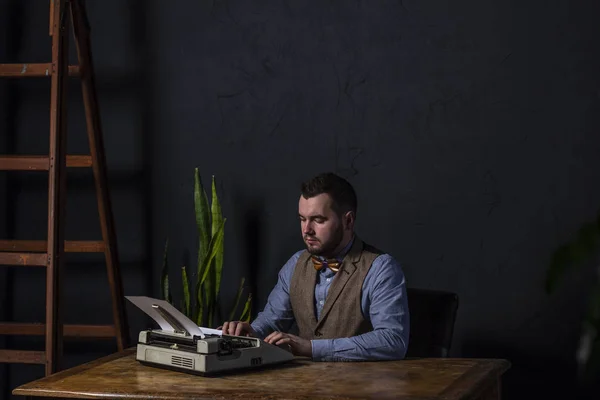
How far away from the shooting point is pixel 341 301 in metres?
3.21

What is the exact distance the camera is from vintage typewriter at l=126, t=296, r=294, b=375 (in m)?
2.55

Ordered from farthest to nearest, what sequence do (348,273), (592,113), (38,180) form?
(38,180)
(592,113)
(348,273)

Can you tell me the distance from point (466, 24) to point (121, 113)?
1730mm

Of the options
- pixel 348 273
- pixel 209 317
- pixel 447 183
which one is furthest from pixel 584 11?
pixel 209 317

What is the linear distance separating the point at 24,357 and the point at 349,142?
1714 mm

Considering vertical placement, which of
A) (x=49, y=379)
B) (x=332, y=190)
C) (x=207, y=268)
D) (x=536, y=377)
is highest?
(x=332, y=190)

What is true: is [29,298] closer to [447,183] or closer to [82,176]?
[82,176]

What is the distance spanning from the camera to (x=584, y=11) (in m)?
3.74

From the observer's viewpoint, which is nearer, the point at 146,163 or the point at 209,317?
the point at 209,317

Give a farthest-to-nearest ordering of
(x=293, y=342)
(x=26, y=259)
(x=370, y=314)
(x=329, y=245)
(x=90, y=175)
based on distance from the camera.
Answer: (x=90, y=175)
(x=26, y=259)
(x=329, y=245)
(x=370, y=314)
(x=293, y=342)

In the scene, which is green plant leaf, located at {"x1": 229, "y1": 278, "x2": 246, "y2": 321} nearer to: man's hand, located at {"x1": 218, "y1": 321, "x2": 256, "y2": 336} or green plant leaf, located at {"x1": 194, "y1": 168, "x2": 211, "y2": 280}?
green plant leaf, located at {"x1": 194, "y1": 168, "x2": 211, "y2": 280}

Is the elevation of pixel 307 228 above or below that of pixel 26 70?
below

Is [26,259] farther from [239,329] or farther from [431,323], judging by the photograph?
[431,323]

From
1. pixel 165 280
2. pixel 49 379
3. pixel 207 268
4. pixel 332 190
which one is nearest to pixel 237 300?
pixel 207 268
